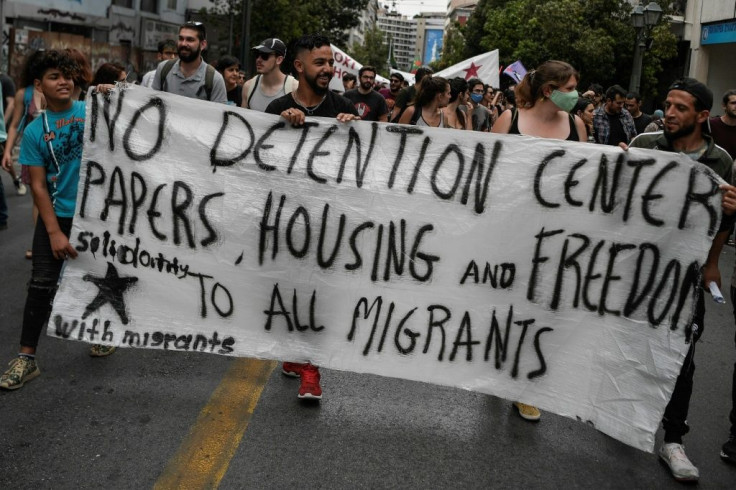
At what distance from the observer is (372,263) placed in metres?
3.88

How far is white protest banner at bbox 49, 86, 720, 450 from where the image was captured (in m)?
3.68

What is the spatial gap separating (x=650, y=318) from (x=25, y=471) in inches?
108

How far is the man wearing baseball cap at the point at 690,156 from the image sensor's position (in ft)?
12.1

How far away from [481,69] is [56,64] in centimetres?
1456

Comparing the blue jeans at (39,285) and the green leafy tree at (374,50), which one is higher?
the green leafy tree at (374,50)

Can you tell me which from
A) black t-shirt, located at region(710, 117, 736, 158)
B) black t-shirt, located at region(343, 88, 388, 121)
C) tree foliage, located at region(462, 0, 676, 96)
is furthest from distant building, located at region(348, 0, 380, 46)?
black t-shirt, located at region(710, 117, 736, 158)

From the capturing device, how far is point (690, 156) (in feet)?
12.3

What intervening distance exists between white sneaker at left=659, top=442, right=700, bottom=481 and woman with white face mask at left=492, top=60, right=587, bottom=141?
167cm

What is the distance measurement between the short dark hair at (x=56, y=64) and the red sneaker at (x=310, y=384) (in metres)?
1.95

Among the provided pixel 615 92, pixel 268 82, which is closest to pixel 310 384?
pixel 268 82

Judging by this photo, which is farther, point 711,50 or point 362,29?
point 362,29

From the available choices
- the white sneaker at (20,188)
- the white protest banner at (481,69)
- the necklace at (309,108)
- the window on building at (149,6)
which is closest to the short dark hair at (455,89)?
the necklace at (309,108)

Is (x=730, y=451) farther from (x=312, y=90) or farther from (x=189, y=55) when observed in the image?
(x=189, y=55)

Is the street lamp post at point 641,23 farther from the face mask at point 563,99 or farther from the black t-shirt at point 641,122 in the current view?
the face mask at point 563,99
